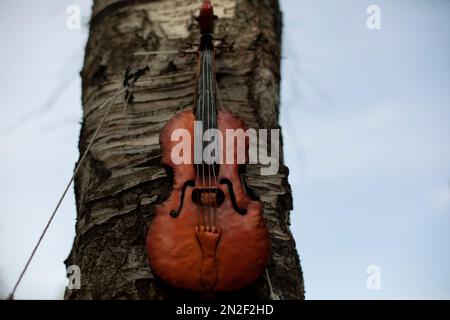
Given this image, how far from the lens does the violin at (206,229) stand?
1.77 m

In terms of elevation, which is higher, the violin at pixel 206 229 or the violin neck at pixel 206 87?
the violin neck at pixel 206 87

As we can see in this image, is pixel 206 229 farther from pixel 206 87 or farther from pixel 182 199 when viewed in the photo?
pixel 206 87

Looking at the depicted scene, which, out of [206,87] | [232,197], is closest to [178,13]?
[206,87]

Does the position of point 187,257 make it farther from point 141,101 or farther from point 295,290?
point 141,101

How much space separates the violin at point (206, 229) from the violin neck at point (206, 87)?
0.18 feet

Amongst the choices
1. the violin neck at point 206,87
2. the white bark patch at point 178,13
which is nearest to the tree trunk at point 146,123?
the white bark patch at point 178,13

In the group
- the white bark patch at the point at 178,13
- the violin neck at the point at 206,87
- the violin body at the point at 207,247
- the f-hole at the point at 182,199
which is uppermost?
the white bark patch at the point at 178,13

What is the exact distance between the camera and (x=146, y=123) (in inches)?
102

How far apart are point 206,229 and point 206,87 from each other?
2.66 feet

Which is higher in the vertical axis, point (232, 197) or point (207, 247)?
point (232, 197)

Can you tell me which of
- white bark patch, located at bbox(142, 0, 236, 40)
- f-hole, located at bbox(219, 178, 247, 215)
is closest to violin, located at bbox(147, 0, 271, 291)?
f-hole, located at bbox(219, 178, 247, 215)

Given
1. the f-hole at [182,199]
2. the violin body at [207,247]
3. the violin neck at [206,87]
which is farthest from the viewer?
the violin neck at [206,87]

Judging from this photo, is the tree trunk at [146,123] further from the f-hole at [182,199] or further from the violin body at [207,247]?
the f-hole at [182,199]
